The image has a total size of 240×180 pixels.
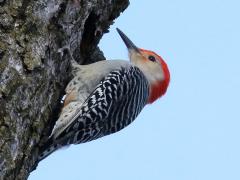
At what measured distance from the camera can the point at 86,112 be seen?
16.6 ft

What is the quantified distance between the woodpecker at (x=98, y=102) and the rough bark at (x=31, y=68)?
0.17m

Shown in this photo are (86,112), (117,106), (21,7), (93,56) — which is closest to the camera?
(21,7)

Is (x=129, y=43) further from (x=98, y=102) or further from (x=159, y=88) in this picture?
(x=98, y=102)

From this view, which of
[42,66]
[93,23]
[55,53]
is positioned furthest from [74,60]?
[42,66]

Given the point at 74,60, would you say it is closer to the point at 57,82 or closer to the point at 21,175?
the point at 57,82

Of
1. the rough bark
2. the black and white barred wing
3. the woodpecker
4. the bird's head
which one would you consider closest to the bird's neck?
the bird's head

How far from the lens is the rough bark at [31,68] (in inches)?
140

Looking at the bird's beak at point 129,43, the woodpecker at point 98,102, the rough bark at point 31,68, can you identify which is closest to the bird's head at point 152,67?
the bird's beak at point 129,43

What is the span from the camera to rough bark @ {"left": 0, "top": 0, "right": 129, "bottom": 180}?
3553 millimetres

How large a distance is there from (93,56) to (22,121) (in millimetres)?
2437

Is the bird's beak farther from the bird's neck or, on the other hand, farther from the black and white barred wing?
the black and white barred wing

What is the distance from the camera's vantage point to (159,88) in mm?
6723

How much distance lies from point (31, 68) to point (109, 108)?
1529 mm

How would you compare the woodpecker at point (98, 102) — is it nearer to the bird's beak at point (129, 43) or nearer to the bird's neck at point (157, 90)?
the bird's neck at point (157, 90)
